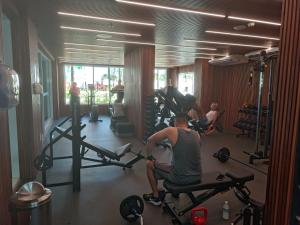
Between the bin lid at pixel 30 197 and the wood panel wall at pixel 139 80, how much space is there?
15.2 feet

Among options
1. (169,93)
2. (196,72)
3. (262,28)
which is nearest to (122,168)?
(169,93)

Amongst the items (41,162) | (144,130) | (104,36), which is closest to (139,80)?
(144,130)

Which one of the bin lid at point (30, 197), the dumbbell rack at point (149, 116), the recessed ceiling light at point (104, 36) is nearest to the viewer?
the bin lid at point (30, 197)

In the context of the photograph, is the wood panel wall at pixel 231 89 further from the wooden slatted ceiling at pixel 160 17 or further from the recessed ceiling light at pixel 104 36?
the recessed ceiling light at pixel 104 36

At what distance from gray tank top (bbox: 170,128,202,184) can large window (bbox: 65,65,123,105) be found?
9.75 meters

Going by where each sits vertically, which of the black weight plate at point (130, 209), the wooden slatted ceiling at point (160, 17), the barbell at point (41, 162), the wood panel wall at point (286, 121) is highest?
the wooden slatted ceiling at point (160, 17)

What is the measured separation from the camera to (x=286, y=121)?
175 centimetres

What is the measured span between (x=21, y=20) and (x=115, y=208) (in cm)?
309

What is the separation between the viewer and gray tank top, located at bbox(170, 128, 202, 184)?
8.55 ft

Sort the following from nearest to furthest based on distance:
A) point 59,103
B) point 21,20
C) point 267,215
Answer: point 267,215
point 21,20
point 59,103

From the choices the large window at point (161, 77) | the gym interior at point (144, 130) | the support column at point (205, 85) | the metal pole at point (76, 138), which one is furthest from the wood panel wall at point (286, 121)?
the large window at point (161, 77)

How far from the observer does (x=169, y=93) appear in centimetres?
598

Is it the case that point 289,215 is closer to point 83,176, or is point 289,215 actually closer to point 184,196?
point 184,196

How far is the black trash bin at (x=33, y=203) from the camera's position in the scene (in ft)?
6.50
